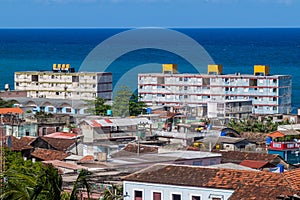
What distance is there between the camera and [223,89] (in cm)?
5850

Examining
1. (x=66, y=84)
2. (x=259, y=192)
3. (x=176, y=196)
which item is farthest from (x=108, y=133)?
(x=66, y=84)

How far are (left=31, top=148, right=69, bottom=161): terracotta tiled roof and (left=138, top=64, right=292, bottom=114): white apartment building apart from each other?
29459 mm

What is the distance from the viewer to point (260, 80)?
58094 mm

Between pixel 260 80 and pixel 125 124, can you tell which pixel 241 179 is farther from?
pixel 260 80

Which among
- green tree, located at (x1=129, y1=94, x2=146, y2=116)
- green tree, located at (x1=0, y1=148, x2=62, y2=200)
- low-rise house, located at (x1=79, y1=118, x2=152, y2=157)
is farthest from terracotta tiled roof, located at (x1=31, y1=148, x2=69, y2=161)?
green tree, located at (x1=0, y1=148, x2=62, y2=200)

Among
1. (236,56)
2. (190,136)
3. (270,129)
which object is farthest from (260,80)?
(236,56)

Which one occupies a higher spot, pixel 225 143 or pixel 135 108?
pixel 135 108

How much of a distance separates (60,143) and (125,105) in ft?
39.6

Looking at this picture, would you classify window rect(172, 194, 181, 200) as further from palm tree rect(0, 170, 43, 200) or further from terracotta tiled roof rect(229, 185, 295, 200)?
palm tree rect(0, 170, 43, 200)

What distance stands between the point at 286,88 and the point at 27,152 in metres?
34.6

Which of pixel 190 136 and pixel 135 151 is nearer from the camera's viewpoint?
pixel 135 151

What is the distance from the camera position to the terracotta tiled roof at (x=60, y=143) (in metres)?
29.1

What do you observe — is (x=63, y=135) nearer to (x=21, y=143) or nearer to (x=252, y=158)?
(x=21, y=143)

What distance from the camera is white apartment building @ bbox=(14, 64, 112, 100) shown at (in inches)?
2507
